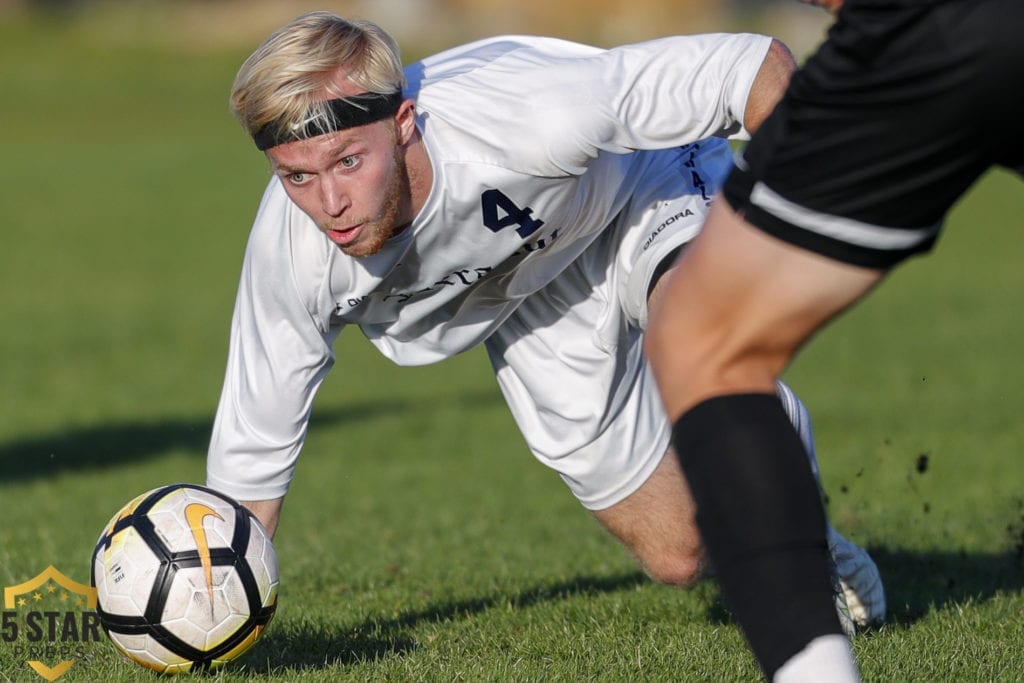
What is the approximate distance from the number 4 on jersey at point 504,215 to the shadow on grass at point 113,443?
6.44m

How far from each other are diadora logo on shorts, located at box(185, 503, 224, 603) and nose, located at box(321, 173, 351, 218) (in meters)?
1.00

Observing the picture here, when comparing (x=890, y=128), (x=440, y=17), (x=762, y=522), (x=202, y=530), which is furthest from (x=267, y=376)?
(x=440, y=17)

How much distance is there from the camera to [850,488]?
9.22 meters

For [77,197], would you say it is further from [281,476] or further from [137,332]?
[281,476]

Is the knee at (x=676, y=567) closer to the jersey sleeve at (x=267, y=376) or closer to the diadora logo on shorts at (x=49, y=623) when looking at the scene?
the jersey sleeve at (x=267, y=376)

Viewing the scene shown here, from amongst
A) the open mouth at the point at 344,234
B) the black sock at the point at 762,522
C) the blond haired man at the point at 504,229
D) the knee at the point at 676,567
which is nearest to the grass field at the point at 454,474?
the knee at the point at 676,567

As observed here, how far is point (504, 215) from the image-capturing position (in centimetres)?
476

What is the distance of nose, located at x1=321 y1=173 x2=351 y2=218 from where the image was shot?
442 cm

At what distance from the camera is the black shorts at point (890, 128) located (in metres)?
2.83

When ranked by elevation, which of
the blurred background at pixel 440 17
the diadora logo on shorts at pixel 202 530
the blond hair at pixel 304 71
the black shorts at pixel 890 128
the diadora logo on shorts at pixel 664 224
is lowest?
the blurred background at pixel 440 17

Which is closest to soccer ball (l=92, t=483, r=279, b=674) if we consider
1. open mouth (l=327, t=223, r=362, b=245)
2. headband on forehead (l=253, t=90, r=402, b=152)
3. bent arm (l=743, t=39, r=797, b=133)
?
open mouth (l=327, t=223, r=362, b=245)

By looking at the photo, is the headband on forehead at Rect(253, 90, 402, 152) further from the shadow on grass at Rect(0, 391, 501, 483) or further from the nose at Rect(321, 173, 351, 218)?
the shadow on grass at Rect(0, 391, 501, 483)

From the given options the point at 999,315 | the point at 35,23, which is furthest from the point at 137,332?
the point at 35,23

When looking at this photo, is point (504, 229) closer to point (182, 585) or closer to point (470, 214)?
point (470, 214)
